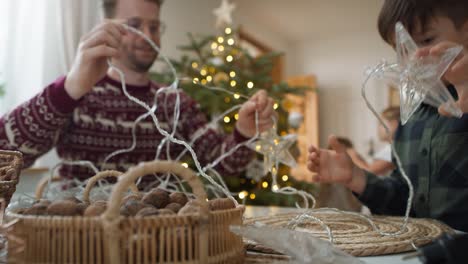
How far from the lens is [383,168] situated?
6.62ft

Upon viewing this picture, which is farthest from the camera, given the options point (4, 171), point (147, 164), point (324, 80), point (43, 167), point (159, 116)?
point (324, 80)

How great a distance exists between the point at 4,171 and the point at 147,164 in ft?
0.73

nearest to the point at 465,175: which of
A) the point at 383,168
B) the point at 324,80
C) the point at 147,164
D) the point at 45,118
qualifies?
the point at 147,164

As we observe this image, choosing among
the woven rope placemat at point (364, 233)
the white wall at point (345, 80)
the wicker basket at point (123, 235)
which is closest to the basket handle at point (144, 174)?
the wicker basket at point (123, 235)

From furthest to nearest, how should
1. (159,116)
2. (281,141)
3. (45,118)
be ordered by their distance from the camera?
(159,116) < (45,118) < (281,141)

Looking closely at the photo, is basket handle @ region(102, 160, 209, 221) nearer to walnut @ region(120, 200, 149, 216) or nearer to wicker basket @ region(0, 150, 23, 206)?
walnut @ region(120, 200, 149, 216)

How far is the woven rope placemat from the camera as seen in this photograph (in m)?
0.48

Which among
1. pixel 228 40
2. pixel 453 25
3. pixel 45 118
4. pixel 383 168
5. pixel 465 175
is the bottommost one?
pixel 383 168

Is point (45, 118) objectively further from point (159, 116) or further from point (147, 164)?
point (147, 164)

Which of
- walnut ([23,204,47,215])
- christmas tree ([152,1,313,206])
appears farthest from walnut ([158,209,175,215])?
christmas tree ([152,1,313,206])

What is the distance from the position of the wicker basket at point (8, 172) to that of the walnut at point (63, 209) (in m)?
0.09

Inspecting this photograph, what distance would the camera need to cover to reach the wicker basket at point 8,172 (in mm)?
453

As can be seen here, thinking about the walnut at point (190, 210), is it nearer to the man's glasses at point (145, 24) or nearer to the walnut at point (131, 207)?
the walnut at point (131, 207)

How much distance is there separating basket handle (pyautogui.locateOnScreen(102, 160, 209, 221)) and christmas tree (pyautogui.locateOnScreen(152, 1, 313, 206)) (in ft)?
4.48
